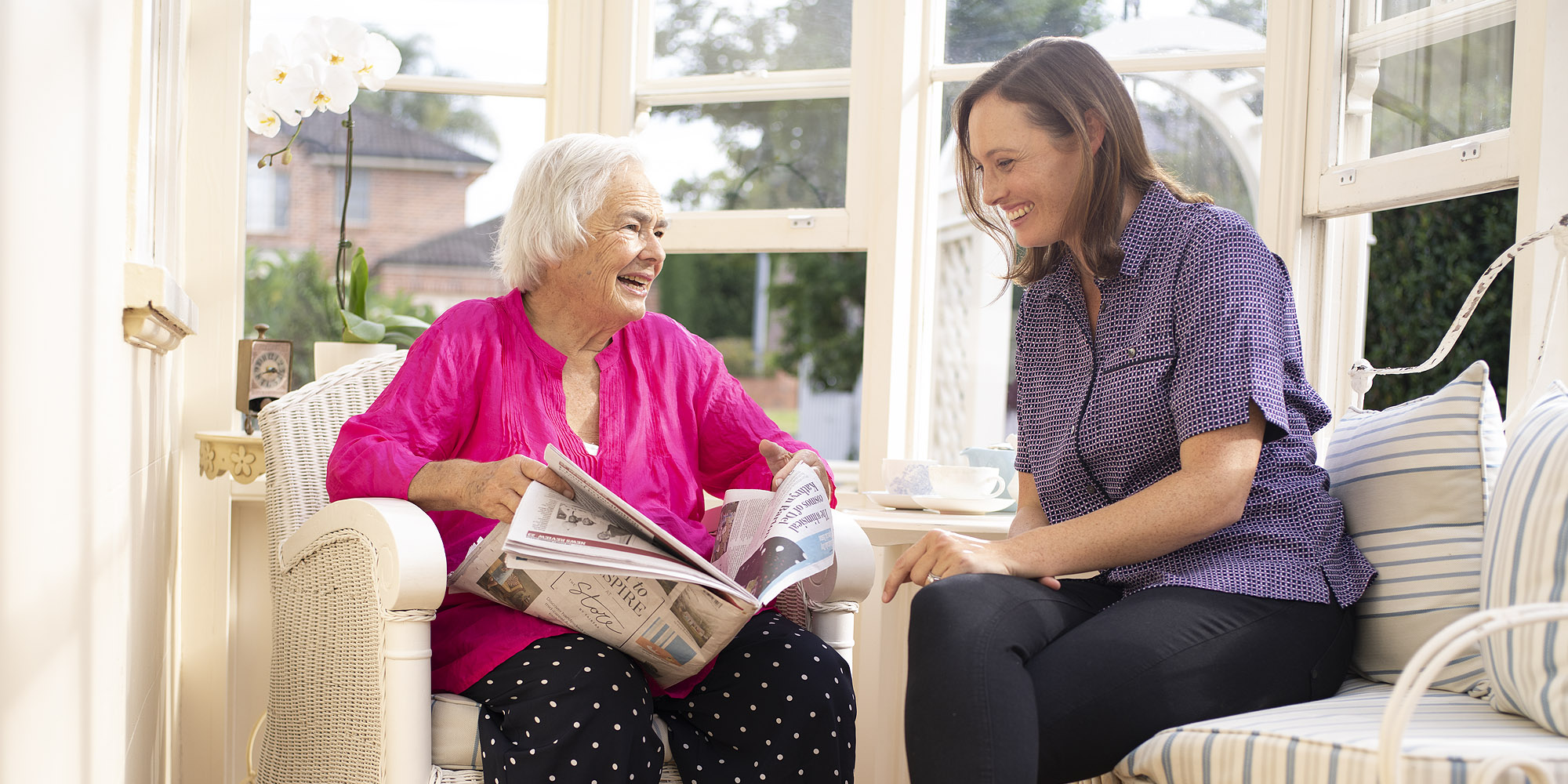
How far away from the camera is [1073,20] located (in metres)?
2.51

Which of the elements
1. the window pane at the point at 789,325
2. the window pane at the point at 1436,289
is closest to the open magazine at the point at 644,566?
the window pane at the point at 1436,289

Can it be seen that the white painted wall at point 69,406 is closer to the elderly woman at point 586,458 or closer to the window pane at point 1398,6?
the elderly woman at point 586,458

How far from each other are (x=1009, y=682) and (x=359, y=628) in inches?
31.7

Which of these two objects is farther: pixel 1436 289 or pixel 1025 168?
pixel 1436 289

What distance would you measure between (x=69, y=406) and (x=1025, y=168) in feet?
3.67

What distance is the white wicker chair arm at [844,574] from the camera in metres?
1.68

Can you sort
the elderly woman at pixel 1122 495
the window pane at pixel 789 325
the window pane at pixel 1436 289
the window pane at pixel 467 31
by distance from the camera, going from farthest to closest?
the window pane at pixel 789 325, the window pane at pixel 1436 289, the window pane at pixel 467 31, the elderly woman at pixel 1122 495

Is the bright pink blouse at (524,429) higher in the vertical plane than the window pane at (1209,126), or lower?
lower

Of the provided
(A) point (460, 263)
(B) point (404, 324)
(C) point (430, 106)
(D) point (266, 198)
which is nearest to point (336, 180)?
(D) point (266, 198)

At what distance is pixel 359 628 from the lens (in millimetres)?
1459

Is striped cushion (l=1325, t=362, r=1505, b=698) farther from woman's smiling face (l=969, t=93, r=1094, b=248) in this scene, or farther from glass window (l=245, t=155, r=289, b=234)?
glass window (l=245, t=155, r=289, b=234)

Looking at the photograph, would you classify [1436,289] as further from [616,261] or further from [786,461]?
[616,261]

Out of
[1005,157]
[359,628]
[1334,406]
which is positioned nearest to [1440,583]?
[1005,157]

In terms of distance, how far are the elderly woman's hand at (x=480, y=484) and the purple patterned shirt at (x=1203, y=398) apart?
0.68m
